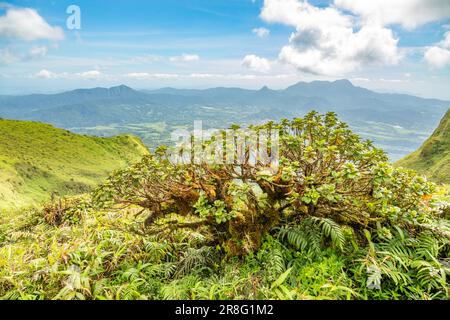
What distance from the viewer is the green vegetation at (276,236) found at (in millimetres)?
3232

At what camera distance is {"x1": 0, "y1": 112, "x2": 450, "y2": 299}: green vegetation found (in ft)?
10.6

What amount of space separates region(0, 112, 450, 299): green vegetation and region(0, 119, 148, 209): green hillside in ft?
116

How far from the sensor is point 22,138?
58188mm

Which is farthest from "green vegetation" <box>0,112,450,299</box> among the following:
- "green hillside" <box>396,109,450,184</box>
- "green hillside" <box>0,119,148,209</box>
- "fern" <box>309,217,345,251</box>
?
"green hillside" <box>396,109,450,184</box>

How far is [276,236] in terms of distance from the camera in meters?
3.94

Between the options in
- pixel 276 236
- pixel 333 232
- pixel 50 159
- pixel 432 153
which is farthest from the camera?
pixel 50 159

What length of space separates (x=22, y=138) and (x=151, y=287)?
220 ft

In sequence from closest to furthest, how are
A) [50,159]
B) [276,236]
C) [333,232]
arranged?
[333,232] < [276,236] < [50,159]

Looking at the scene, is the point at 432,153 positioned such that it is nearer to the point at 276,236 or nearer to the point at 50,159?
A: the point at 276,236

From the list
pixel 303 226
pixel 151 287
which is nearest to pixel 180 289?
pixel 151 287

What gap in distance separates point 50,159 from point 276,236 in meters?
60.6

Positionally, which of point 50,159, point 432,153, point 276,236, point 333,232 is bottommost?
point 50,159

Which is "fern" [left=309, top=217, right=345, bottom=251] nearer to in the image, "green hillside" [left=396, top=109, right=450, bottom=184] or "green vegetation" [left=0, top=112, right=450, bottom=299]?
"green vegetation" [left=0, top=112, right=450, bottom=299]

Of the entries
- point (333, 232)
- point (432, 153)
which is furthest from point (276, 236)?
point (432, 153)
